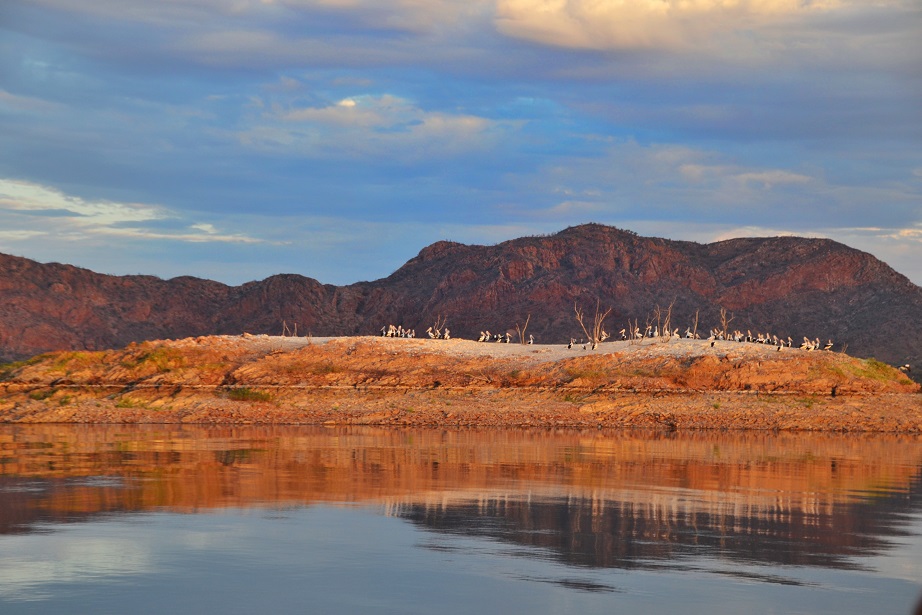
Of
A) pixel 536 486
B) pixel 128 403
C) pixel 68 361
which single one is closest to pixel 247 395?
pixel 128 403

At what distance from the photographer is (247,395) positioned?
48562mm

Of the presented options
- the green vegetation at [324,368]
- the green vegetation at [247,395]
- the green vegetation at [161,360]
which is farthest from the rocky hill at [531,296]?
the green vegetation at [247,395]

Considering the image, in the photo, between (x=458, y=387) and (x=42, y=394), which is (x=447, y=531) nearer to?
(x=458, y=387)

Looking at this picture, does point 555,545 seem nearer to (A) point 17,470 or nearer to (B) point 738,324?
(A) point 17,470

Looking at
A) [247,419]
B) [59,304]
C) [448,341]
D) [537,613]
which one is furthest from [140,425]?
[59,304]

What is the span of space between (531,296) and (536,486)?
90.8 metres

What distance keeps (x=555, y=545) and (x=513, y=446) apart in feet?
58.7

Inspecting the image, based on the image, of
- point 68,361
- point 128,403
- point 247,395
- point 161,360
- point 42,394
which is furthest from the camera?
point 161,360

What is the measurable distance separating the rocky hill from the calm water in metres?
76.5

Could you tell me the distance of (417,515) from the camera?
1927 centimetres

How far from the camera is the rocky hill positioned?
108 meters

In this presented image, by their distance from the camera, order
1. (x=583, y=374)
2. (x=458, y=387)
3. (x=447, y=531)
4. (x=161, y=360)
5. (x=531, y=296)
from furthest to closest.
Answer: (x=531, y=296) < (x=161, y=360) < (x=583, y=374) < (x=458, y=387) < (x=447, y=531)

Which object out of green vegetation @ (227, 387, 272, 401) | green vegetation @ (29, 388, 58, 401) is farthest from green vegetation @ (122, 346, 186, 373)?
green vegetation @ (29, 388, 58, 401)

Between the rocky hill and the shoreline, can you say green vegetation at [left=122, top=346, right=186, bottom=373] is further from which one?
the rocky hill
